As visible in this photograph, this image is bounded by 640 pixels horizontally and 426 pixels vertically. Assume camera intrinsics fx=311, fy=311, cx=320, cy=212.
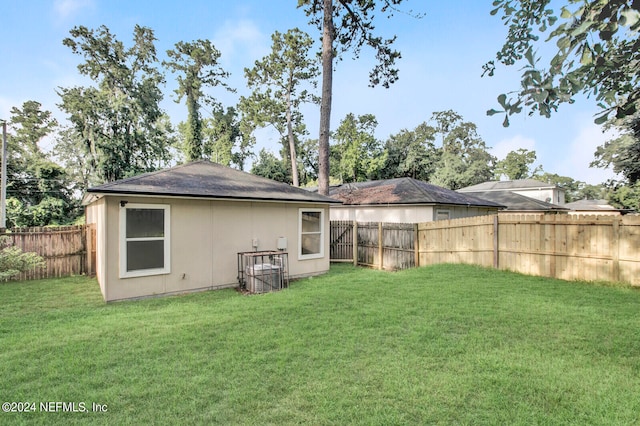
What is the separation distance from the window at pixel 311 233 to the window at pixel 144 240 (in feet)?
11.8

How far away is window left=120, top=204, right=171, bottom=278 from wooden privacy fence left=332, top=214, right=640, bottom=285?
7.31 meters

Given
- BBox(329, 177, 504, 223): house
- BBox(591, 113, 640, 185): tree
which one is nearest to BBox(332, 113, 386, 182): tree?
BBox(329, 177, 504, 223): house

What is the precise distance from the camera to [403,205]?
1270 cm

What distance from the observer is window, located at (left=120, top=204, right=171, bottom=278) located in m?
6.46

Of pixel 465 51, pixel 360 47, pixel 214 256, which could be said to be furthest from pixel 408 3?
pixel 214 256

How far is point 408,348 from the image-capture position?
151 inches

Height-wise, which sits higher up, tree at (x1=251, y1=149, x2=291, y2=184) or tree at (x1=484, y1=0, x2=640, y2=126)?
tree at (x1=251, y1=149, x2=291, y2=184)

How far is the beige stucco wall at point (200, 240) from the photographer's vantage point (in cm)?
636

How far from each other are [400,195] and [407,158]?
61.2 ft

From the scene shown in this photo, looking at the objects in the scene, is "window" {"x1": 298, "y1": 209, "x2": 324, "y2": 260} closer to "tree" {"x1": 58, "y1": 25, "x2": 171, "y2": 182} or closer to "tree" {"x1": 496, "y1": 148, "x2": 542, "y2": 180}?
"tree" {"x1": 58, "y1": 25, "x2": 171, "y2": 182}

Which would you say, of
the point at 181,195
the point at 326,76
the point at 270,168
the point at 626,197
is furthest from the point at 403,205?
the point at 270,168

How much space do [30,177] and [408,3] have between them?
23042mm

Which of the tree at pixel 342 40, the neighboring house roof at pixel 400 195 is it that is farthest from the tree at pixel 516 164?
the tree at pixel 342 40

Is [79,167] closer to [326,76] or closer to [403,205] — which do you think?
[326,76]
